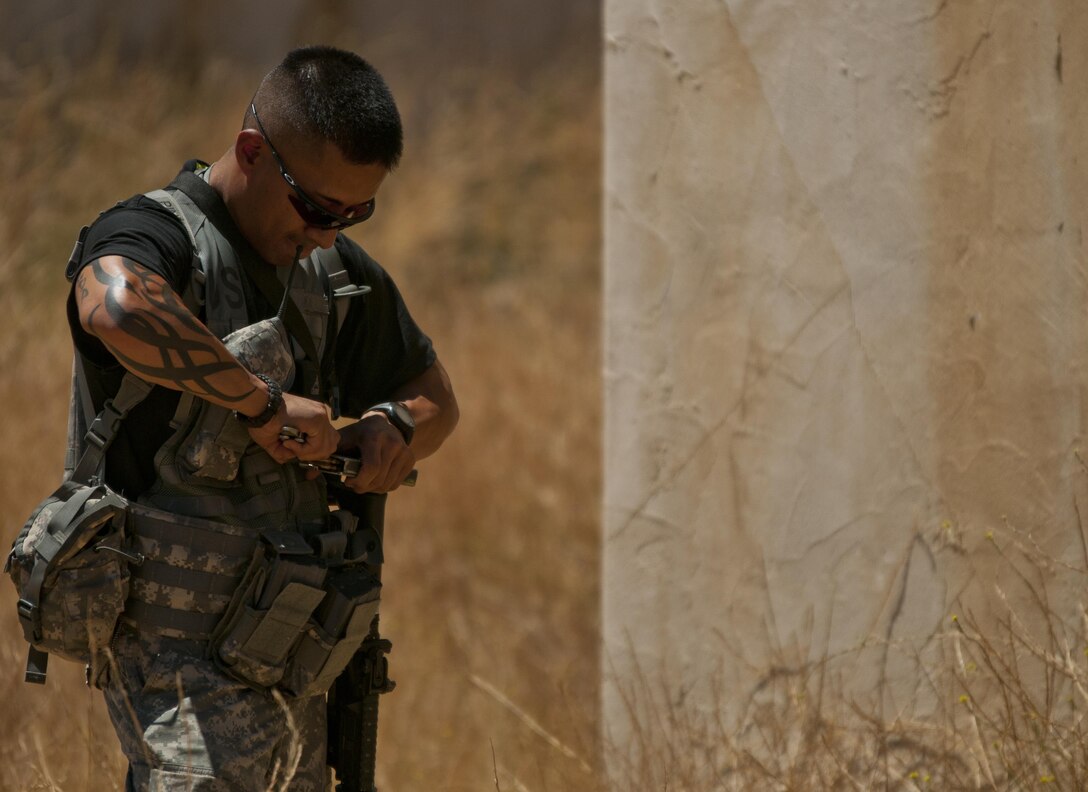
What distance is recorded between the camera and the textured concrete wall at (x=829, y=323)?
126 inches

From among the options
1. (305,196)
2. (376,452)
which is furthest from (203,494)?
(305,196)

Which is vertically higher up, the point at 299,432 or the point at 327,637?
the point at 299,432

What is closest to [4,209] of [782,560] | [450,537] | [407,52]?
[450,537]

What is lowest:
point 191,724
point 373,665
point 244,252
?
point 191,724

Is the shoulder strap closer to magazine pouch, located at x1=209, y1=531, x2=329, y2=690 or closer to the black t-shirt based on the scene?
the black t-shirt

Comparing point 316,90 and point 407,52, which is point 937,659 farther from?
point 407,52

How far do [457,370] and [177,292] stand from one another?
7.19m

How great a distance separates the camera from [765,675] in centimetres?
349

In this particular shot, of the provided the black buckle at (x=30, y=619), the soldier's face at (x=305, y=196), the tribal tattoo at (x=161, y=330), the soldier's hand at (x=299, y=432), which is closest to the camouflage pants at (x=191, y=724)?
the black buckle at (x=30, y=619)

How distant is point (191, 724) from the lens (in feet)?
7.25

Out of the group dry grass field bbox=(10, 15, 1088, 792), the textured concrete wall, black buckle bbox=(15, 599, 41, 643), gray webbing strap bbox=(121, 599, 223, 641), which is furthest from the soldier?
the textured concrete wall

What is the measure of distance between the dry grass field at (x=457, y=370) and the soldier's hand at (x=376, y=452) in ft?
2.74

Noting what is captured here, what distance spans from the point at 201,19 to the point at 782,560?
9413 mm

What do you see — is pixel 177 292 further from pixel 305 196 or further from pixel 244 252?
pixel 305 196
